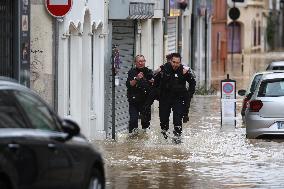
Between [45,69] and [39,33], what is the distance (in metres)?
0.71

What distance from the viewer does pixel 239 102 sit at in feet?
128

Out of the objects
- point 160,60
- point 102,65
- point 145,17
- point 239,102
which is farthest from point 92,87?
point 239,102

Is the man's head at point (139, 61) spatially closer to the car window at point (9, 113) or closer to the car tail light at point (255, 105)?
the car tail light at point (255, 105)

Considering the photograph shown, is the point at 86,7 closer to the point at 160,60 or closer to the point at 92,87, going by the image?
the point at 92,87

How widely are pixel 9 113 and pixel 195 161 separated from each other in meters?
8.78

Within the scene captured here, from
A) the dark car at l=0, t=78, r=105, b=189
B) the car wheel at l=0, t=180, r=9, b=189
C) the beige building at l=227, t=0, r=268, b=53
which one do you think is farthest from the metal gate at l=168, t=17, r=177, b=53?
the beige building at l=227, t=0, r=268, b=53

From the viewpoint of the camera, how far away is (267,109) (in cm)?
2391

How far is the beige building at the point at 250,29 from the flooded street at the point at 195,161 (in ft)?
213

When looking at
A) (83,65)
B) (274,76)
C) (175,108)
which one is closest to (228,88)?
(83,65)

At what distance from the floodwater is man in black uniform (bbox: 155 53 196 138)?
646mm

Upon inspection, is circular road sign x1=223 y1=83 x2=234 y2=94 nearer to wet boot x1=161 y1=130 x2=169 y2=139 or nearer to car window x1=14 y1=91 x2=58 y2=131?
wet boot x1=161 y1=130 x2=169 y2=139

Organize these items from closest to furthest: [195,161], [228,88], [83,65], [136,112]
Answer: [195,161]
[136,112]
[83,65]
[228,88]

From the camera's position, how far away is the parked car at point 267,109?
78.3ft

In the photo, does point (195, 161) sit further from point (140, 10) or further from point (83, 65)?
point (140, 10)
